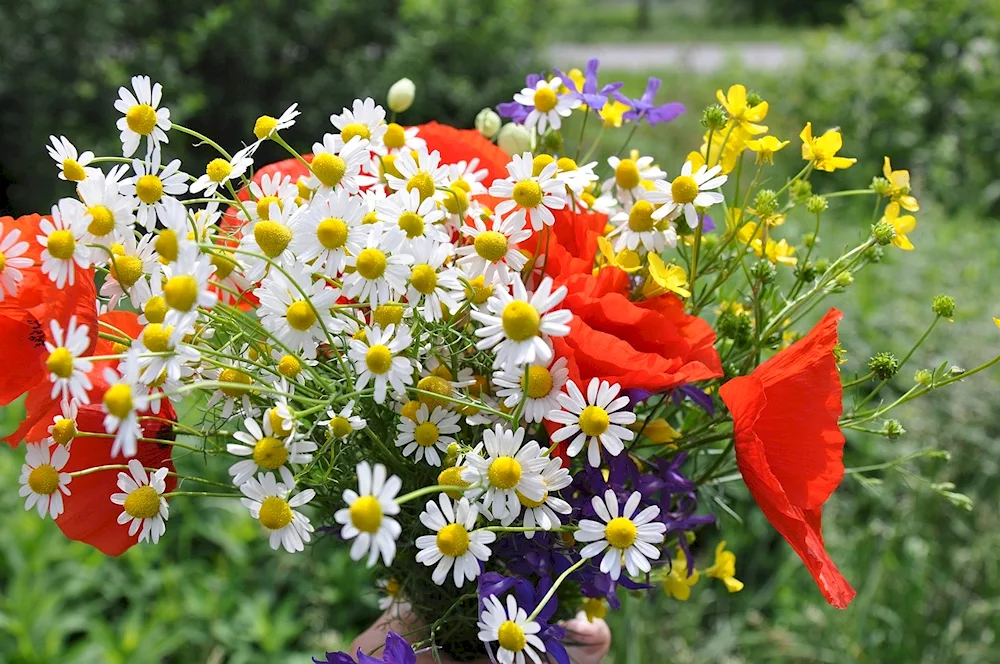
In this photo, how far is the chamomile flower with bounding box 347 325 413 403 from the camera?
43cm

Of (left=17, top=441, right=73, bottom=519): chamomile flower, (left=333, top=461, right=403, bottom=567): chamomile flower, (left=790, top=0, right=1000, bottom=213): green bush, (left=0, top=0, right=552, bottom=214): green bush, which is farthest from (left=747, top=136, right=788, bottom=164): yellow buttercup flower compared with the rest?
(left=790, top=0, right=1000, bottom=213): green bush

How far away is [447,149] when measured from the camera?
23.4 inches

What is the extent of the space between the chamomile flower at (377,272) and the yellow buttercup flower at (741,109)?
0.22m

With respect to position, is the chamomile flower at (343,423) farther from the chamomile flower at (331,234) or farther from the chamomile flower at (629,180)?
the chamomile flower at (629,180)

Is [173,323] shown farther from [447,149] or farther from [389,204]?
[447,149]

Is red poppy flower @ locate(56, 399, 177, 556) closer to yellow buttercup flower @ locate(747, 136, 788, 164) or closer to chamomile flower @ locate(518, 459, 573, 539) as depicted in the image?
chamomile flower @ locate(518, 459, 573, 539)

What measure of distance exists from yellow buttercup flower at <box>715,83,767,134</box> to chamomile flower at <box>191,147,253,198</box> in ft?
0.90

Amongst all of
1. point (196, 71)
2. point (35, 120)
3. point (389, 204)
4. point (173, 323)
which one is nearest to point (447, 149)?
point (389, 204)

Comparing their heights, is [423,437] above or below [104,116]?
above

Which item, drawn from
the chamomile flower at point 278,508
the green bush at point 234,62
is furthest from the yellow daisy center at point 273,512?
the green bush at point 234,62

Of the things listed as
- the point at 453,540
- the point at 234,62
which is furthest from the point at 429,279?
the point at 234,62

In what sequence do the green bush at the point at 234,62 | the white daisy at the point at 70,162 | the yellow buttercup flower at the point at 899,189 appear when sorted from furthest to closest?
the green bush at the point at 234,62
the yellow buttercup flower at the point at 899,189
the white daisy at the point at 70,162

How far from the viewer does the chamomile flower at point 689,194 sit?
19.4 inches

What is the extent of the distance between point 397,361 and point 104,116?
2.68 meters
